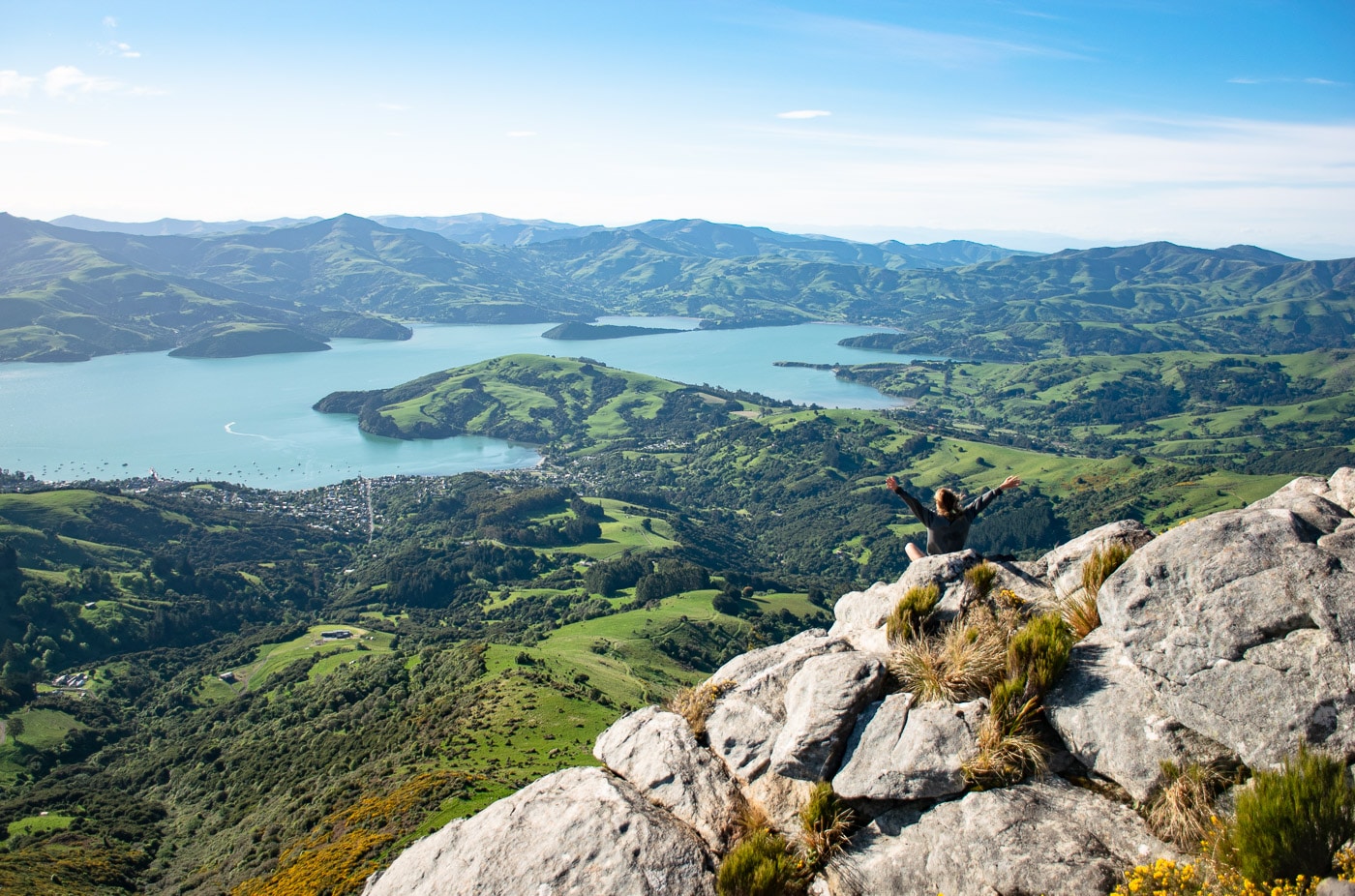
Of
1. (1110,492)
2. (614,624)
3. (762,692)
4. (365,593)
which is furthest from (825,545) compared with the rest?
(762,692)

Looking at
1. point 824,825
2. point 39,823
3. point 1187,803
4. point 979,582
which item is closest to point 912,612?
point 979,582

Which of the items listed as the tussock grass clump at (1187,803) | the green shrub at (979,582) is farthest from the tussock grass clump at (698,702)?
the tussock grass clump at (1187,803)

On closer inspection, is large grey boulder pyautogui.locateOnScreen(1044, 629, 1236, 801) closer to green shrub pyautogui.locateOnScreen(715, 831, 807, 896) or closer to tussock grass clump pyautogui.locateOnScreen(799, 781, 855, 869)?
tussock grass clump pyautogui.locateOnScreen(799, 781, 855, 869)

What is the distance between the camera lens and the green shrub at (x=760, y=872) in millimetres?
8516

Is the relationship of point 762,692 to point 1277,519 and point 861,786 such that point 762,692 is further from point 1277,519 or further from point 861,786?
point 1277,519

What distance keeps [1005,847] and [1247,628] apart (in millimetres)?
3646

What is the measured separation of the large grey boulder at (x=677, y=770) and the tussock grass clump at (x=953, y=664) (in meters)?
2.90

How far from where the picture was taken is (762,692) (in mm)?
11492

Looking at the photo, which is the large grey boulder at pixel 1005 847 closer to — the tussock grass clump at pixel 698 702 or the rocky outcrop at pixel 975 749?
the rocky outcrop at pixel 975 749

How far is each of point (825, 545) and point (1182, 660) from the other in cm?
17447

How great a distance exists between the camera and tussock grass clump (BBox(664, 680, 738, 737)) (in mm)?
11492

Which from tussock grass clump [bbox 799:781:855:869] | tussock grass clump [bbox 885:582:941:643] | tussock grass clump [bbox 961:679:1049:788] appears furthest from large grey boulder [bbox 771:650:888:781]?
tussock grass clump [bbox 961:679:1049:788]

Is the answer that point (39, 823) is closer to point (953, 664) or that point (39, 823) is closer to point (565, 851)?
point (565, 851)

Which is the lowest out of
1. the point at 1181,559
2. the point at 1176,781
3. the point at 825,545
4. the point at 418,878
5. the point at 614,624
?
the point at 825,545
